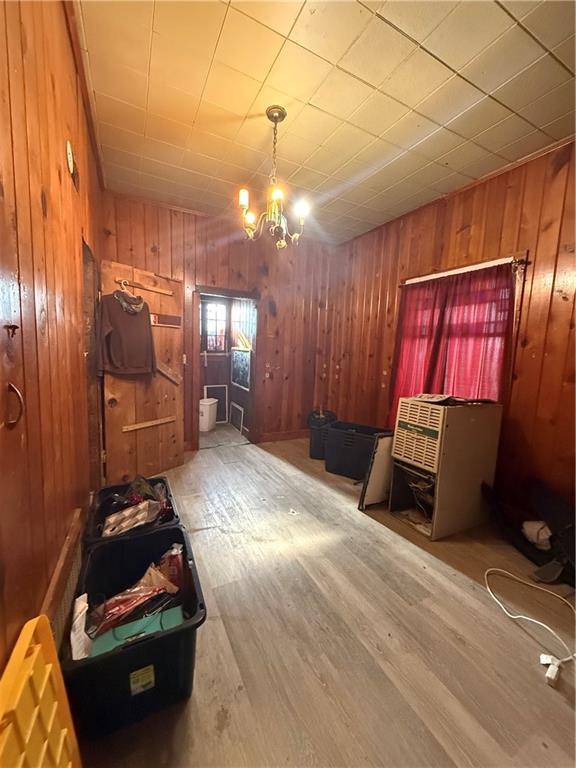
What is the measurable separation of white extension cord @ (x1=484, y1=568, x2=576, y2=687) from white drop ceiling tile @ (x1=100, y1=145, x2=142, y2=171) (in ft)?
12.7

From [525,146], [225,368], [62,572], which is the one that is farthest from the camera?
[225,368]

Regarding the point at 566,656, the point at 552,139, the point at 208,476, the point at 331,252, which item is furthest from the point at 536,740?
the point at 331,252

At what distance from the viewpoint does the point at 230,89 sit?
70.1 inches

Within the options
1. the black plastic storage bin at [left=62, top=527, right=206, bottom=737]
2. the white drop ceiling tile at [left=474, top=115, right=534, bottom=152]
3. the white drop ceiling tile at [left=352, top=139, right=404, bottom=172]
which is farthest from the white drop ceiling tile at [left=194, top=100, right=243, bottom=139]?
the black plastic storage bin at [left=62, top=527, right=206, bottom=737]

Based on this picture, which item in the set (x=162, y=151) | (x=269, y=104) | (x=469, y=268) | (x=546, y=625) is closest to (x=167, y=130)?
(x=162, y=151)

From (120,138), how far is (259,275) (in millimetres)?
1918

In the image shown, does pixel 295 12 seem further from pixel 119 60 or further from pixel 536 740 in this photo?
pixel 536 740

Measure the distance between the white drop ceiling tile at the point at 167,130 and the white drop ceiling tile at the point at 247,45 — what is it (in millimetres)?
646

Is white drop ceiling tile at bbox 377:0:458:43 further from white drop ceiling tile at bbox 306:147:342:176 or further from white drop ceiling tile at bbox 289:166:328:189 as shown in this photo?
white drop ceiling tile at bbox 289:166:328:189

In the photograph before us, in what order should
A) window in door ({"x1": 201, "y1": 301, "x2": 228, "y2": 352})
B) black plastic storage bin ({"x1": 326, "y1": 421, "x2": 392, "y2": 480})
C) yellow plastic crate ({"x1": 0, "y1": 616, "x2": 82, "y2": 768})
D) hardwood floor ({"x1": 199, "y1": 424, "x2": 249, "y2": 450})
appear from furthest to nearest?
window in door ({"x1": 201, "y1": 301, "x2": 228, "y2": 352}), hardwood floor ({"x1": 199, "y1": 424, "x2": 249, "y2": 450}), black plastic storage bin ({"x1": 326, "y1": 421, "x2": 392, "y2": 480}), yellow plastic crate ({"x1": 0, "y1": 616, "x2": 82, "y2": 768})

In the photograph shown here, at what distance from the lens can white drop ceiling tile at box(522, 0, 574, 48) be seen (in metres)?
1.33

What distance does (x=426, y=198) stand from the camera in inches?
114

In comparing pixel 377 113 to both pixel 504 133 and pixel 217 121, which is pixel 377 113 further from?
pixel 217 121

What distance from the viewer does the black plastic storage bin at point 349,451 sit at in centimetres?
301
